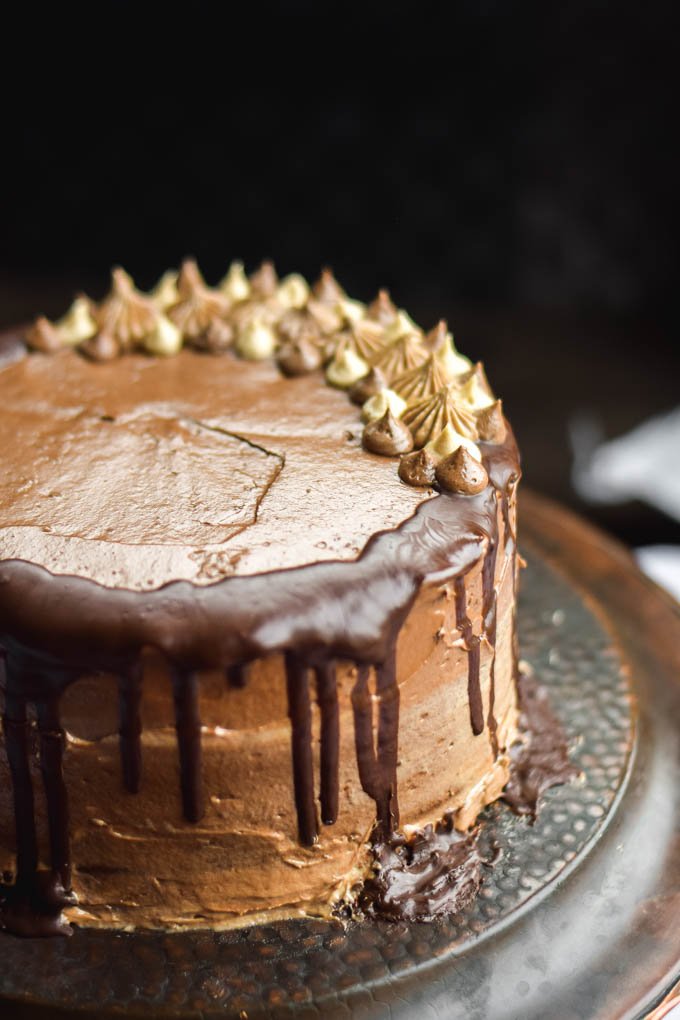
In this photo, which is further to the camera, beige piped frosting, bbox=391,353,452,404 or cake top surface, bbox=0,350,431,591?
beige piped frosting, bbox=391,353,452,404

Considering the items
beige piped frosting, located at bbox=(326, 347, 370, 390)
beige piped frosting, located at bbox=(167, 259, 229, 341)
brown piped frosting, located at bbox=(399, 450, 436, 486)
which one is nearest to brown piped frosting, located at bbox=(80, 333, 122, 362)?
beige piped frosting, located at bbox=(167, 259, 229, 341)

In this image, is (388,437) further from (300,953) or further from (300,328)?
(300,953)

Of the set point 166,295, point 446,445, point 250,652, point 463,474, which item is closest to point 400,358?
point 446,445

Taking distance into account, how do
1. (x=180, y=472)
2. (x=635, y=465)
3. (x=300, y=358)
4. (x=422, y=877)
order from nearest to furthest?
(x=422, y=877), (x=180, y=472), (x=300, y=358), (x=635, y=465)

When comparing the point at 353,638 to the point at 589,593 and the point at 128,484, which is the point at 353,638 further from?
the point at 589,593

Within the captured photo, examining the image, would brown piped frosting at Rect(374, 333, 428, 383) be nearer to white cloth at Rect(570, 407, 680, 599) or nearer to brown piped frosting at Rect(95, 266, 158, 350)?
brown piped frosting at Rect(95, 266, 158, 350)

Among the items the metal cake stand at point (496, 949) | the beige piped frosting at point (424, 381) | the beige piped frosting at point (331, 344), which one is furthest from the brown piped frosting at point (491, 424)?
the metal cake stand at point (496, 949)

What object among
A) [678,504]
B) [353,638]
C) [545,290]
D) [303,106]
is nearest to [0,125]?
[303,106]
